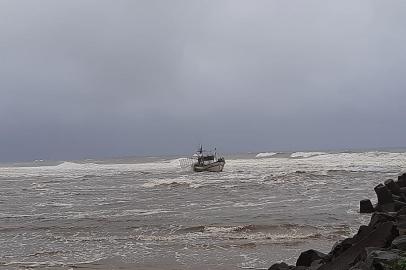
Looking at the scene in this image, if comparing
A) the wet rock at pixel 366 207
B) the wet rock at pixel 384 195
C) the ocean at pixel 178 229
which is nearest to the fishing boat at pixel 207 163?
the ocean at pixel 178 229

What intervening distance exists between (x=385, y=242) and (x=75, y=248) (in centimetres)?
875

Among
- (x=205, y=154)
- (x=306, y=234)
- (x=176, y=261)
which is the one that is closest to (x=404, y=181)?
(x=306, y=234)

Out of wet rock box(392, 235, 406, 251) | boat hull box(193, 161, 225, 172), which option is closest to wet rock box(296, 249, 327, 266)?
wet rock box(392, 235, 406, 251)

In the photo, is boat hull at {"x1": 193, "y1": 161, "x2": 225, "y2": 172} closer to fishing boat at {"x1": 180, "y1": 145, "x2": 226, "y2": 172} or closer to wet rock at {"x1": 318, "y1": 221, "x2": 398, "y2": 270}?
fishing boat at {"x1": 180, "y1": 145, "x2": 226, "y2": 172}

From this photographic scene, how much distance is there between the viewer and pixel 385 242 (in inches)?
292

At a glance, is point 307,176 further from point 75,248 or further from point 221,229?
point 75,248

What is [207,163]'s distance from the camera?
5234cm

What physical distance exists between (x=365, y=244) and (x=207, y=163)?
1759 inches

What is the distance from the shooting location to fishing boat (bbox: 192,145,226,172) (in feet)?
166

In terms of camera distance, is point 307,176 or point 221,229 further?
point 307,176

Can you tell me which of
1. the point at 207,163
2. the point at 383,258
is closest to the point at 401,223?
the point at 383,258

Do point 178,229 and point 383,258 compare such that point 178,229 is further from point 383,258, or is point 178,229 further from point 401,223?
point 383,258

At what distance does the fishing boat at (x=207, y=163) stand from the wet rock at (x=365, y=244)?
42.6 meters

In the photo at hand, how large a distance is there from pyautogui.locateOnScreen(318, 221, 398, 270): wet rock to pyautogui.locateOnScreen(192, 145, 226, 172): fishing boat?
42625mm
